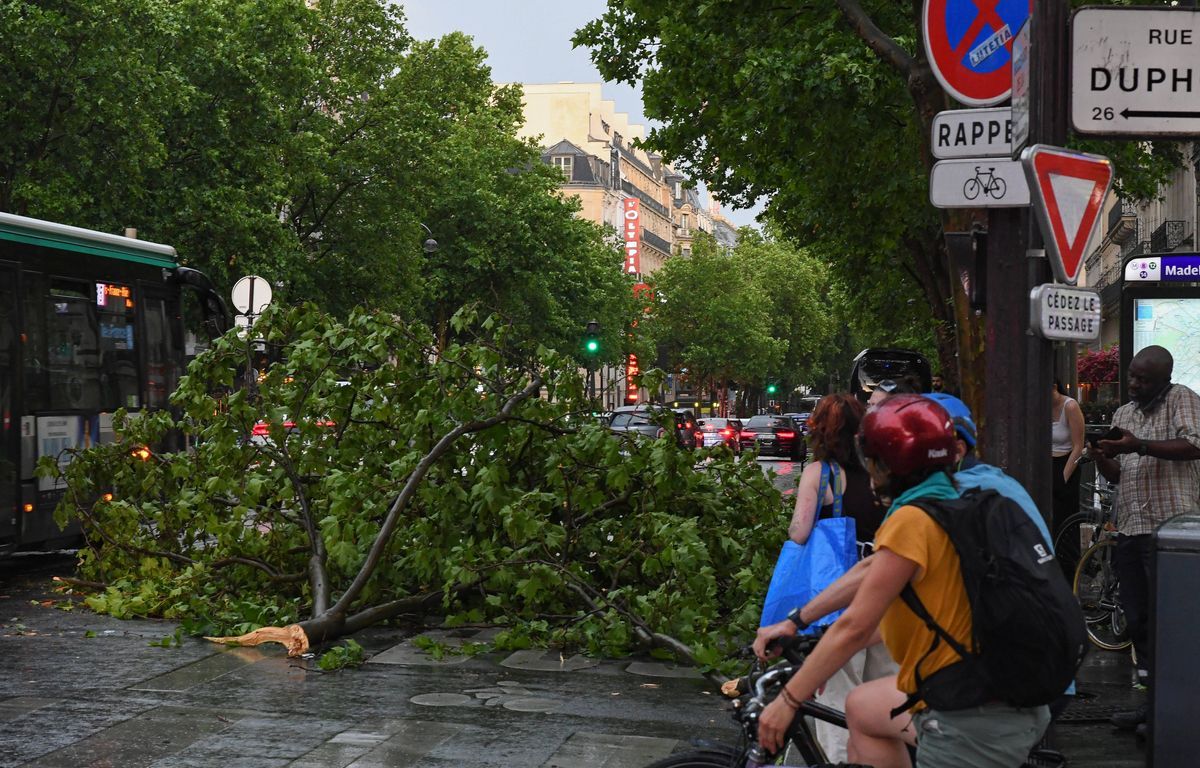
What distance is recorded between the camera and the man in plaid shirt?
7.89 m

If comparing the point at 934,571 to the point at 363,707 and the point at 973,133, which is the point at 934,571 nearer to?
the point at 973,133

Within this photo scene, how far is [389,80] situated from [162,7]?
625 inches

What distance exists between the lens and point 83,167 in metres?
30.9

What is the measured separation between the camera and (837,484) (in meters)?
6.14

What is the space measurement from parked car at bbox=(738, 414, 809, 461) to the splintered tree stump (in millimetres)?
40594

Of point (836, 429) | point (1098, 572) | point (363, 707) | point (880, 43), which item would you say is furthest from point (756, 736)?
point (1098, 572)

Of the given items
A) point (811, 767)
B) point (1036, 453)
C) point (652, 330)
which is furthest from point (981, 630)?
point (652, 330)

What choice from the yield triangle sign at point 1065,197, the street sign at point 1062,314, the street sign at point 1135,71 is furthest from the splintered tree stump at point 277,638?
the street sign at point 1135,71

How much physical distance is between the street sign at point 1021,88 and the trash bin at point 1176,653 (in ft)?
7.11

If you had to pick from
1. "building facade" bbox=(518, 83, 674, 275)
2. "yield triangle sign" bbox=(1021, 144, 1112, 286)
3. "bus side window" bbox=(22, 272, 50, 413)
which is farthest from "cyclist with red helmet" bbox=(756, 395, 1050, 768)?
"building facade" bbox=(518, 83, 674, 275)

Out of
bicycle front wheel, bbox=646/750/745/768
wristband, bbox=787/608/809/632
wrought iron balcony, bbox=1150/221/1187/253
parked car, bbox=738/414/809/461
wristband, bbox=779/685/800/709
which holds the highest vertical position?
wrought iron balcony, bbox=1150/221/1187/253

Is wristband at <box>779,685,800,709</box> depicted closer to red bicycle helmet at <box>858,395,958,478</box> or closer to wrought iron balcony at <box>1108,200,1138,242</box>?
red bicycle helmet at <box>858,395,958,478</box>

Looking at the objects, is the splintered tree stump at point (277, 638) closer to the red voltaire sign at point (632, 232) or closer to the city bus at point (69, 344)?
the city bus at point (69, 344)

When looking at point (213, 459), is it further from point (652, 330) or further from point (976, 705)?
point (652, 330)
